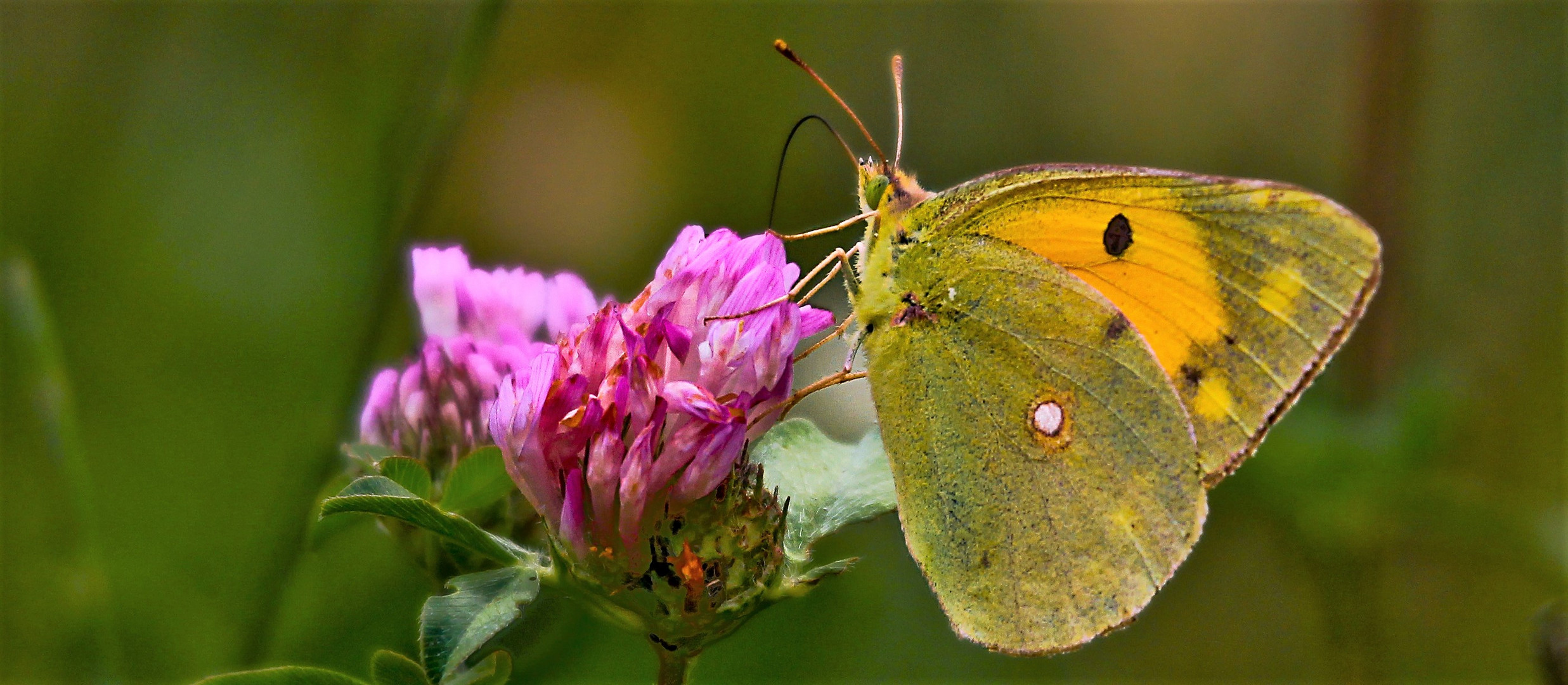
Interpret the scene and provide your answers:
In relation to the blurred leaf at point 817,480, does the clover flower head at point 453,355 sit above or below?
above

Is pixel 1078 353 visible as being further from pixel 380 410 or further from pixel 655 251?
pixel 655 251

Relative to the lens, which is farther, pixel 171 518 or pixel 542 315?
pixel 171 518

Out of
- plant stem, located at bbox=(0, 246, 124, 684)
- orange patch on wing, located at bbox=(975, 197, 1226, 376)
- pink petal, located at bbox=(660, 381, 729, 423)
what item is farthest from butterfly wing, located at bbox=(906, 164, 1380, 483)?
plant stem, located at bbox=(0, 246, 124, 684)

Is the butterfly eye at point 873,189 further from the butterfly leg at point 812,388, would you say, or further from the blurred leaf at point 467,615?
the blurred leaf at point 467,615

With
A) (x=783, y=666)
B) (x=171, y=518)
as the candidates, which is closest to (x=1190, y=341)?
(x=783, y=666)

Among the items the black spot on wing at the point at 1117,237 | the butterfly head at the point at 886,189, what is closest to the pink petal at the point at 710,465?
the butterfly head at the point at 886,189

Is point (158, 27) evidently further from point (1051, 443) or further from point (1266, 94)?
point (1266, 94)

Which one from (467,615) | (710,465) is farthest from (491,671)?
(710,465)
